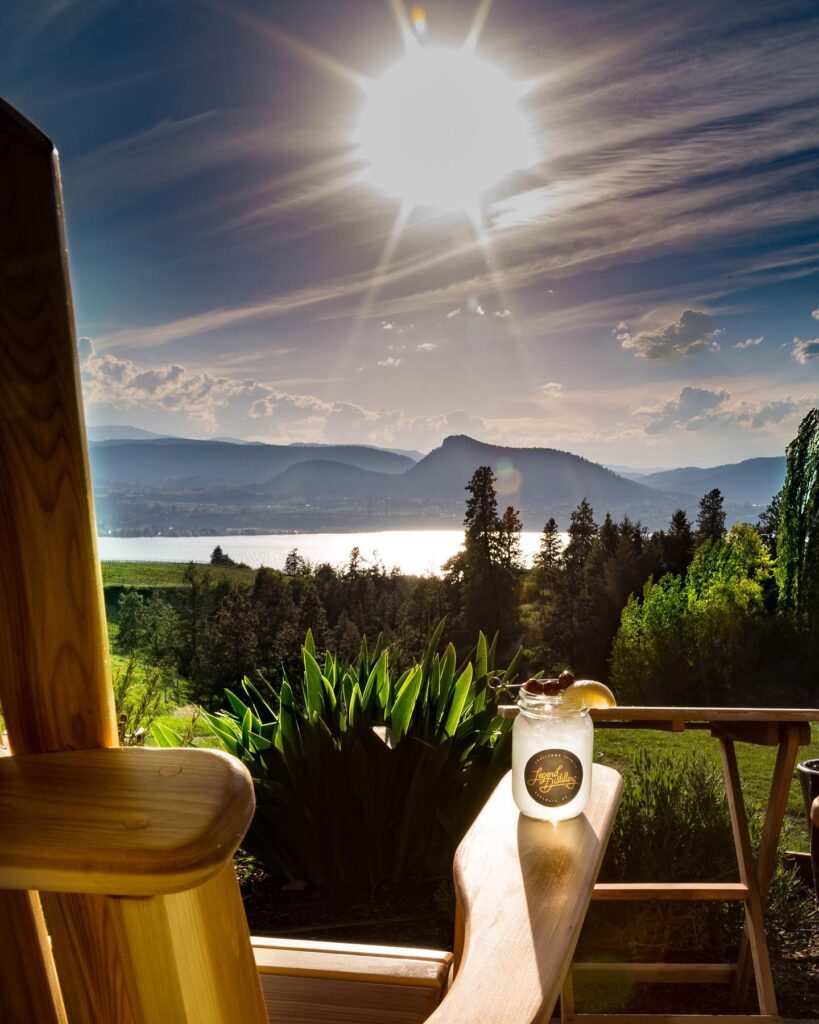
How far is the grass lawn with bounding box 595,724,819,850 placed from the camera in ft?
11.3

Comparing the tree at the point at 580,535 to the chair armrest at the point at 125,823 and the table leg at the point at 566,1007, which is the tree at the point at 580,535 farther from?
the chair armrest at the point at 125,823

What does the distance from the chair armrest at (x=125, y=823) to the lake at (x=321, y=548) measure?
4240mm

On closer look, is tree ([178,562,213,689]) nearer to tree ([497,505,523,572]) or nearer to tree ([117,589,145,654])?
tree ([117,589,145,654])

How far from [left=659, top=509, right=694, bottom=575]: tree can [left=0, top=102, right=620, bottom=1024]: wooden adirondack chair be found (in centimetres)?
458

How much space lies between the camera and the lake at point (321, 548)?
4.59 metres

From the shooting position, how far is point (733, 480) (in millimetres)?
4906

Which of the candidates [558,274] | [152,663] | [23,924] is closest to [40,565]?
[23,924]

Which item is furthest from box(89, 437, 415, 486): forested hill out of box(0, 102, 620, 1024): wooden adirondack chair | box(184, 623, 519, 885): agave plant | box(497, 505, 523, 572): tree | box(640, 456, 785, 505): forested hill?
box(0, 102, 620, 1024): wooden adirondack chair

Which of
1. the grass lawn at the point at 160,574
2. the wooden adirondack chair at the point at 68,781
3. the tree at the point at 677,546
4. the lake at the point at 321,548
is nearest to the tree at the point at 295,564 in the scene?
the lake at the point at 321,548

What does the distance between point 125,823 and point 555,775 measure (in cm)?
88

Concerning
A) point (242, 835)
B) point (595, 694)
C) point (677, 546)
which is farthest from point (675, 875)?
point (677, 546)

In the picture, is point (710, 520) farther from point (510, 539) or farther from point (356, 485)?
point (356, 485)

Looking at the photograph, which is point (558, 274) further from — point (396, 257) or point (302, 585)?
point (302, 585)

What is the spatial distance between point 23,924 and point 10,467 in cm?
23
